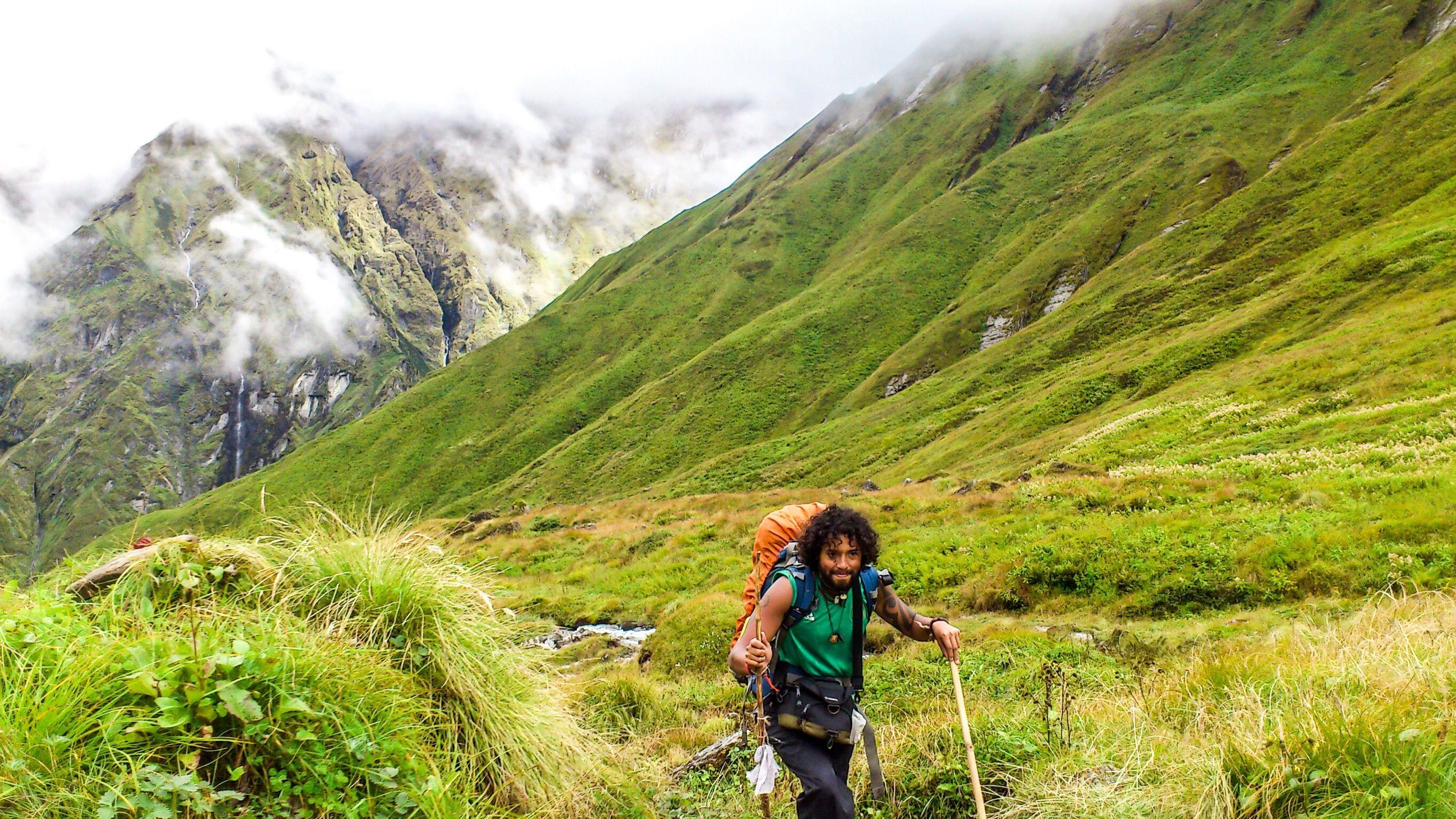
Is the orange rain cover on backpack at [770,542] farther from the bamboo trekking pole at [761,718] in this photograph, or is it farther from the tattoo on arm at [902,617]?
the tattoo on arm at [902,617]

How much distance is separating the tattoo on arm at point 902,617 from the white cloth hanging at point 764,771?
4.05 ft

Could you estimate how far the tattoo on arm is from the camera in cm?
490

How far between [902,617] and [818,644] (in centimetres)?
74

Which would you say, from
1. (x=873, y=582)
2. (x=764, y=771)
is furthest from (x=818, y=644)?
(x=764, y=771)

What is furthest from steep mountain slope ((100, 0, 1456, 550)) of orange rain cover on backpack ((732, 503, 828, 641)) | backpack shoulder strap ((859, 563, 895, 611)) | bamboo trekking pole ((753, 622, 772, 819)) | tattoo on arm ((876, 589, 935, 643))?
tattoo on arm ((876, 589, 935, 643))

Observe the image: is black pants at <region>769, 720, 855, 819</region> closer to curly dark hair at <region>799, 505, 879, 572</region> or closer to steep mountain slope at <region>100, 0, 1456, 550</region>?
curly dark hair at <region>799, 505, 879, 572</region>

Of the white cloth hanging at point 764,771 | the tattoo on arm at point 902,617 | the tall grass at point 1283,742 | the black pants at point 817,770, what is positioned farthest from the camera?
the tattoo on arm at point 902,617

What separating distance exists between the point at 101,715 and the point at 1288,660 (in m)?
7.78

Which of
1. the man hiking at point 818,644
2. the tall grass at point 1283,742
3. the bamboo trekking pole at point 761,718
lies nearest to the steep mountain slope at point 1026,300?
the bamboo trekking pole at point 761,718

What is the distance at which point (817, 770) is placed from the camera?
4352 mm

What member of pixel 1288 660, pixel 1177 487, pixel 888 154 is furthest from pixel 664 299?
pixel 1288 660

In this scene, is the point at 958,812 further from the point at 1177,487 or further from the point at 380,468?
the point at 380,468

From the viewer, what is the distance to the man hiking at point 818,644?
14.6ft

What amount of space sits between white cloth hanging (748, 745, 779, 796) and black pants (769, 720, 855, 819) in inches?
7.4
